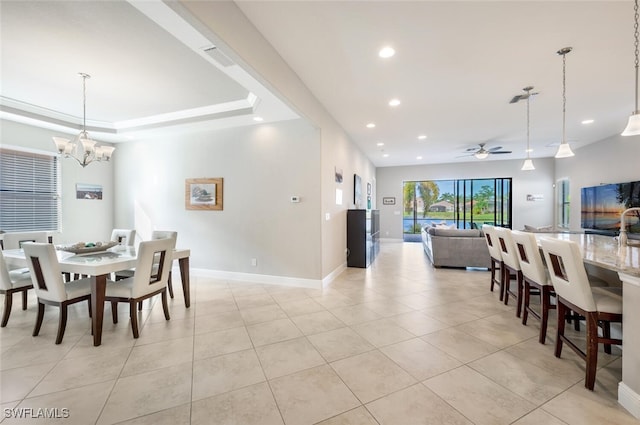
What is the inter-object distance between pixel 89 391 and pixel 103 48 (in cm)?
315

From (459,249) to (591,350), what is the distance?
390cm

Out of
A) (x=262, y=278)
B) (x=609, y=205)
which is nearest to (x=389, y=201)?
(x=609, y=205)

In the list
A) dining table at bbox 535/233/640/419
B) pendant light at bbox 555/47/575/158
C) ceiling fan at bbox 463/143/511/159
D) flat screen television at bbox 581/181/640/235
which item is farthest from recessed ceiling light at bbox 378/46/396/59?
flat screen television at bbox 581/181/640/235

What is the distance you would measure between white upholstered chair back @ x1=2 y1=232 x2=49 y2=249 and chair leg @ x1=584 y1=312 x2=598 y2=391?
20.3 ft

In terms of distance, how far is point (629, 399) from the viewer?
163cm

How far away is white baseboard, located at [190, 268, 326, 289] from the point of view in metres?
4.29

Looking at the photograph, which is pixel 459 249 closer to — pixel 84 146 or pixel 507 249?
pixel 507 249

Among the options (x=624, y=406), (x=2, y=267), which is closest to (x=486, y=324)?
(x=624, y=406)

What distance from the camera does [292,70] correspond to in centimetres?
309

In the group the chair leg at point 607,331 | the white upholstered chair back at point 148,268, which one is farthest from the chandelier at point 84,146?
the chair leg at point 607,331

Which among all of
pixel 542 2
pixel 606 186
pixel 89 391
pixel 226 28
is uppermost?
pixel 542 2

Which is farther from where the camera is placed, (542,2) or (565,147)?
(565,147)

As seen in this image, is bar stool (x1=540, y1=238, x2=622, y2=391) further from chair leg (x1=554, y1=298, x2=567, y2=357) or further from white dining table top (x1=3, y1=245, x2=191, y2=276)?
white dining table top (x1=3, y1=245, x2=191, y2=276)

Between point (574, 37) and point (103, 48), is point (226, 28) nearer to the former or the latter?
point (103, 48)
